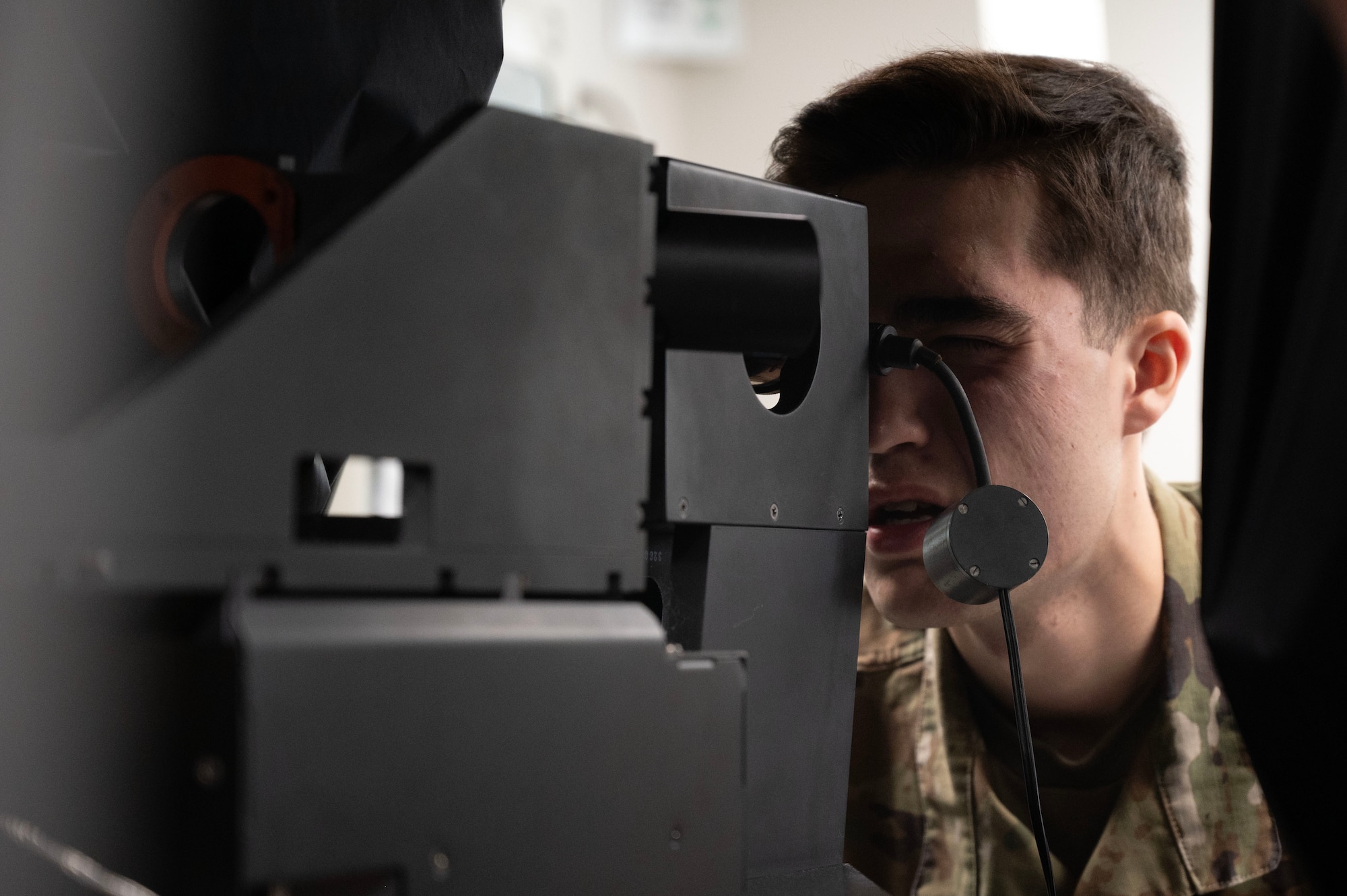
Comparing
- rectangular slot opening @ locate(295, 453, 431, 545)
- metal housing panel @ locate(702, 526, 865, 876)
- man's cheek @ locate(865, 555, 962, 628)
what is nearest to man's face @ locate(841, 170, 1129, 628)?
man's cheek @ locate(865, 555, 962, 628)

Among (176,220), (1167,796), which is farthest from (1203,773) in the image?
(176,220)

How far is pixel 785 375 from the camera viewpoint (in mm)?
521

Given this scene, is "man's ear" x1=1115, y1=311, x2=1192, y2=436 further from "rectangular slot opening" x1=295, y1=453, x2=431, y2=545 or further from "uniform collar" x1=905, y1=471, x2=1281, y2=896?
"rectangular slot opening" x1=295, y1=453, x2=431, y2=545

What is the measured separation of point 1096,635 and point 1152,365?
262 mm

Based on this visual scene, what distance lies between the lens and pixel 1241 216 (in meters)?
0.60

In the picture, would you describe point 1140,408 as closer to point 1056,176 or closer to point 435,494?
point 1056,176

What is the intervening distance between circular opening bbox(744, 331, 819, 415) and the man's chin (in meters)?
0.28

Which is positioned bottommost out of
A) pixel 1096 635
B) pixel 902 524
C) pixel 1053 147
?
pixel 1096 635

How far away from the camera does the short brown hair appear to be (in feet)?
2.88

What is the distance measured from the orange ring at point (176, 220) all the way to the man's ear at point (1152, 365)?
73cm

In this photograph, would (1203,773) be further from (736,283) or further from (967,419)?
(736,283)

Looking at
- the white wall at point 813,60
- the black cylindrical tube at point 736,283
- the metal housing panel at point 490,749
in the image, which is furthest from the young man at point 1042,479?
the white wall at point 813,60

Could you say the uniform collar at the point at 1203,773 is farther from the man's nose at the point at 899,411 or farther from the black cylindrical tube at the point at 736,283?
the black cylindrical tube at the point at 736,283

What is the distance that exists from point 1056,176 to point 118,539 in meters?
0.79
